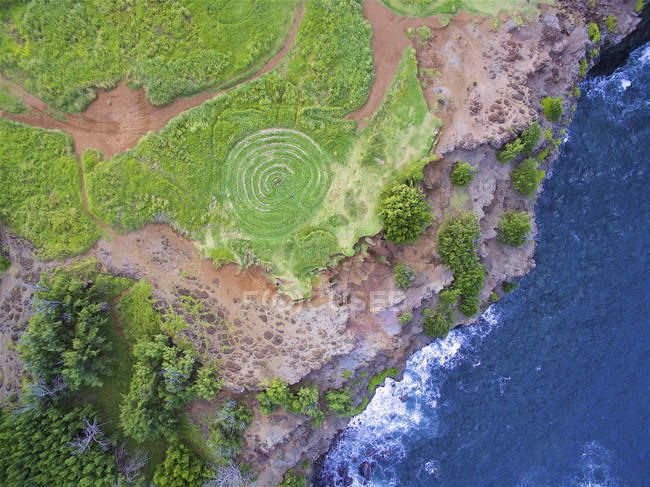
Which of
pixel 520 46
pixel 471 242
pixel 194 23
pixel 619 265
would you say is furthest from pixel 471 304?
pixel 194 23

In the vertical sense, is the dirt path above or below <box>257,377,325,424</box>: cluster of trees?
above

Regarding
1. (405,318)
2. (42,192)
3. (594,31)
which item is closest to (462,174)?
(405,318)

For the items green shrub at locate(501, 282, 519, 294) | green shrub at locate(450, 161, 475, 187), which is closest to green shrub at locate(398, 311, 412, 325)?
green shrub at locate(501, 282, 519, 294)

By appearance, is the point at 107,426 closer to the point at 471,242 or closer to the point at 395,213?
the point at 395,213

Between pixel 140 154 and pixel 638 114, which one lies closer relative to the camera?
pixel 140 154

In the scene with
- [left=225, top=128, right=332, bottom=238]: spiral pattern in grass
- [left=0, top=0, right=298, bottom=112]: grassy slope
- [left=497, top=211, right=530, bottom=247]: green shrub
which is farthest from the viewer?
[left=225, top=128, right=332, bottom=238]: spiral pattern in grass

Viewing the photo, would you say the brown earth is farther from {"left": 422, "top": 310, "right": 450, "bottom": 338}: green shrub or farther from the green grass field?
the green grass field

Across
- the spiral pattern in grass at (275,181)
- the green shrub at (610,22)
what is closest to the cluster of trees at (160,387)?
the spiral pattern in grass at (275,181)
